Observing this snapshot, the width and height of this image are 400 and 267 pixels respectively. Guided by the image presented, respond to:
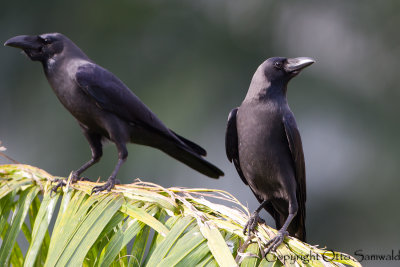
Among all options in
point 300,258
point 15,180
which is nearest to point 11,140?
point 15,180

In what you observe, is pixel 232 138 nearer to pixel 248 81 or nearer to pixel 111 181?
pixel 111 181

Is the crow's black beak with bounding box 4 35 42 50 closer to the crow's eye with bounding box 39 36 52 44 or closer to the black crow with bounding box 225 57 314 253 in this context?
the crow's eye with bounding box 39 36 52 44

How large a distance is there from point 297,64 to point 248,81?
3234 millimetres

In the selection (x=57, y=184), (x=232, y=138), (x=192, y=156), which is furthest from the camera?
(x=192, y=156)

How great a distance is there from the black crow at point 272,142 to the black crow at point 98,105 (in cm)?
61

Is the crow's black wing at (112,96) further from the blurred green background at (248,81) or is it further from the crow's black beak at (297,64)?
the blurred green background at (248,81)

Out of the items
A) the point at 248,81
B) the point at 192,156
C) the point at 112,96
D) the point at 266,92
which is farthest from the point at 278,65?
the point at 248,81

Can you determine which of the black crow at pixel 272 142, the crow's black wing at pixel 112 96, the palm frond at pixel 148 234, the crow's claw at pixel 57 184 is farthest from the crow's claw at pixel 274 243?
the crow's black wing at pixel 112 96

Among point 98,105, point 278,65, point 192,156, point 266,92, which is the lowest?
point 192,156

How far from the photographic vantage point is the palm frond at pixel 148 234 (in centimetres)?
231

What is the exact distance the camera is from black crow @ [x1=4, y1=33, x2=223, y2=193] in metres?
3.98

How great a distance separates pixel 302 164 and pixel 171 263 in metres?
1.63

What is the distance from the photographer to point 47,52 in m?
4.17

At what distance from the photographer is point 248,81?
6.97 meters
